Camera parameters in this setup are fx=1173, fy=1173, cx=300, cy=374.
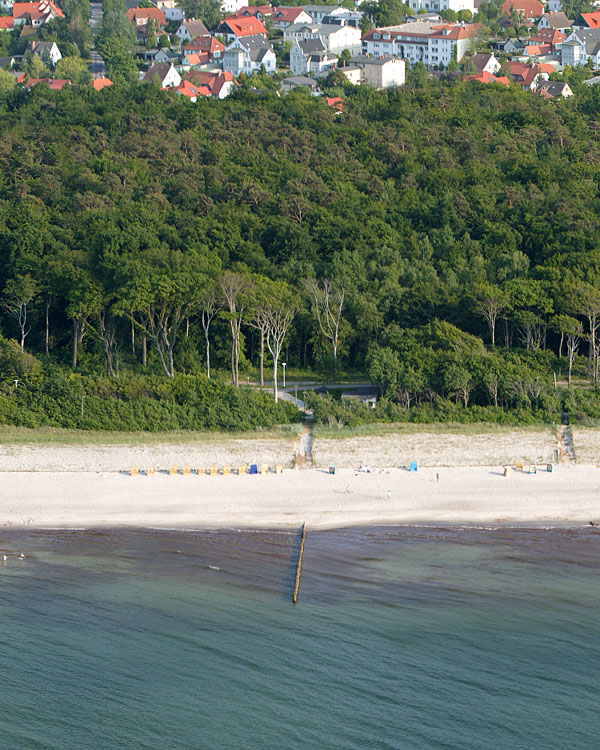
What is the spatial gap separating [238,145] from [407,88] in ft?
56.2

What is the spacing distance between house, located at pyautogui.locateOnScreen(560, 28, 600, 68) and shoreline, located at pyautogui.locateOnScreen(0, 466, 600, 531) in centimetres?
7843

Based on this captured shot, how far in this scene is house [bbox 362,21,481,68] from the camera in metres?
113

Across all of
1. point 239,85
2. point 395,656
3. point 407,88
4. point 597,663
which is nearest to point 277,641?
point 395,656

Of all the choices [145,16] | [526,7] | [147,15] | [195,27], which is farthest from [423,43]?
[145,16]

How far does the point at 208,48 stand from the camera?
121 metres

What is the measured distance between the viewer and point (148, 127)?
77125 mm

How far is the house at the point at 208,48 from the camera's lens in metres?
120

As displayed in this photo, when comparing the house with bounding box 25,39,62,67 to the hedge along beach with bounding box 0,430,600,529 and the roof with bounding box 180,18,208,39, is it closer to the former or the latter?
the roof with bounding box 180,18,208,39

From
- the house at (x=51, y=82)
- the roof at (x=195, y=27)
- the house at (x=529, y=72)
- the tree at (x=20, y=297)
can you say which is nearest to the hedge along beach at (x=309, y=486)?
the tree at (x=20, y=297)

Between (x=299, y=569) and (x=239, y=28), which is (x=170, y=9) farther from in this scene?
(x=299, y=569)

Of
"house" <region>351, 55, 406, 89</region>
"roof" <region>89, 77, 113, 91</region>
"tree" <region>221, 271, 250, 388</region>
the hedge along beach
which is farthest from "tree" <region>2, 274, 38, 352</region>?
"house" <region>351, 55, 406, 89</region>

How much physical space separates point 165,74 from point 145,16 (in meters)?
29.4

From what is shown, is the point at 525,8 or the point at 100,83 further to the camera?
the point at 525,8

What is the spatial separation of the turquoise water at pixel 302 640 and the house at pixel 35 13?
110 m
